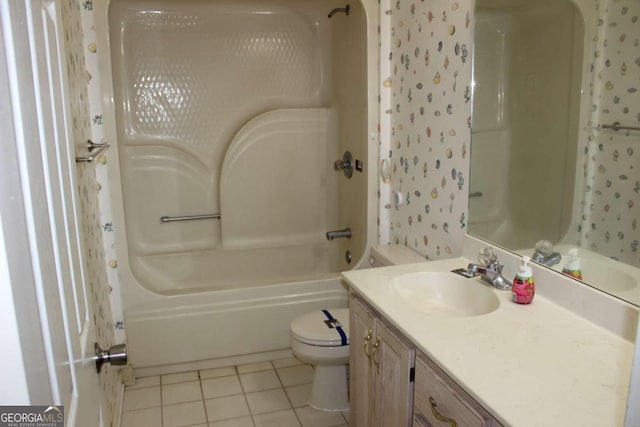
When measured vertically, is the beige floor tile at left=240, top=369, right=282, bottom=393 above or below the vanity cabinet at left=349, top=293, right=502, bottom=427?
below

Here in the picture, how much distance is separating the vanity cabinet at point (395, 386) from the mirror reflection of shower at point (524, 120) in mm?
577

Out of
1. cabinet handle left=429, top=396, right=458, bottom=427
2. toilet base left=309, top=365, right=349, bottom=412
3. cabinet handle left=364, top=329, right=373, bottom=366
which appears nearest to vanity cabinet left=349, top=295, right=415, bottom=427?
cabinet handle left=364, top=329, right=373, bottom=366

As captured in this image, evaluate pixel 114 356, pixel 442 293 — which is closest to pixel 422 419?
pixel 442 293

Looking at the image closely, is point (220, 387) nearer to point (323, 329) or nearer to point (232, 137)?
point (323, 329)

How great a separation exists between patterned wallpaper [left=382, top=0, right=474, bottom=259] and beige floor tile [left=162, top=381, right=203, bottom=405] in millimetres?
1277

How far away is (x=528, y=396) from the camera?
106 centimetres

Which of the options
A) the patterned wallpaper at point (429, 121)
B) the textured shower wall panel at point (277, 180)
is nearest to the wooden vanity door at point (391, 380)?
the patterned wallpaper at point (429, 121)

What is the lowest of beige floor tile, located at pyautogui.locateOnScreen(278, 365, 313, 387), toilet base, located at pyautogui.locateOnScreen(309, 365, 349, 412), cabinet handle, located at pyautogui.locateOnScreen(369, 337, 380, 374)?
beige floor tile, located at pyautogui.locateOnScreen(278, 365, 313, 387)

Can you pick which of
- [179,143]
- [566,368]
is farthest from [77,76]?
[566,368]

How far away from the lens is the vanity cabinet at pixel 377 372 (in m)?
1.47

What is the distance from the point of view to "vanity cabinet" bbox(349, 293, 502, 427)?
1.21 meters

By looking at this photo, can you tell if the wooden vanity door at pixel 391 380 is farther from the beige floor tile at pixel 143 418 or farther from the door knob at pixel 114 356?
the beige floor tile at pixel 143 418

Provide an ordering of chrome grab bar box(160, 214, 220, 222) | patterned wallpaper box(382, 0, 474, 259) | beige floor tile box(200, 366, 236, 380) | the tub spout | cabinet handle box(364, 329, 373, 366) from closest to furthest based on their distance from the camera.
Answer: cabinet handle box(364, 329, 373, 366)
patterned wallpaper box(382, 0, 474, 259)
beige floor tile box(200, 366, 236, 380)
the tub spout
chrome grab bar box(160, 214, 220, 222)

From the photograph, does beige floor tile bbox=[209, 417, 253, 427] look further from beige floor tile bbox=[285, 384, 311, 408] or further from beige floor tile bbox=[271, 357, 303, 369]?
beige floor tile bbox=[271, 357, 303, 369]
